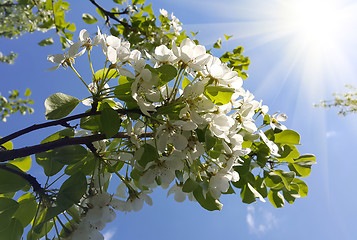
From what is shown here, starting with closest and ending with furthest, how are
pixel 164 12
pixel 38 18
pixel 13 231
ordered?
pixel 13 231 → pixel 164 12 → pixel 38 18

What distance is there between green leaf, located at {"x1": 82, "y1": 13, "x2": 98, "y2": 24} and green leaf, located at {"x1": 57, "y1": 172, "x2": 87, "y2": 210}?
6.10ft

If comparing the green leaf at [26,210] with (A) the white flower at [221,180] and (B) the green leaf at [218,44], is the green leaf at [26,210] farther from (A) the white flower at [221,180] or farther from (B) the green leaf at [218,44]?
(B) the green leaf at [218,44]

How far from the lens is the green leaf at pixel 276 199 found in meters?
1.05

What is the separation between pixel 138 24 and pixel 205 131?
182cm

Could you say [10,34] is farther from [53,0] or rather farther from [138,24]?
[138,24]

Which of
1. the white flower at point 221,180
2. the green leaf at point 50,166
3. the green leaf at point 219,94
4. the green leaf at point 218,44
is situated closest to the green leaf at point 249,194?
the white flower at point 221,180

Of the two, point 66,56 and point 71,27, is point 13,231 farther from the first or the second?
point 71,27

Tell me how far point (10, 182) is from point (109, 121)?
348 millimetres

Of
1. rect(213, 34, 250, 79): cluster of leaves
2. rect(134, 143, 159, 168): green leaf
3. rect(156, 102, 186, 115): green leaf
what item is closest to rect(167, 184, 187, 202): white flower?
rect(134, 143, 159, 168): green leaf

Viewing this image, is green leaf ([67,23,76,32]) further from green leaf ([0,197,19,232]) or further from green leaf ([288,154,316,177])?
green leaf ([288,154,316,177])

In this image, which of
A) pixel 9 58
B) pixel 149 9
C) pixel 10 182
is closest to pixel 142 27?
pixel 149 9

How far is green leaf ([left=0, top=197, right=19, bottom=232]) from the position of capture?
2.56 feet

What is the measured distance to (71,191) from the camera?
737 mm

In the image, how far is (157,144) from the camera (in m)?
0.71
